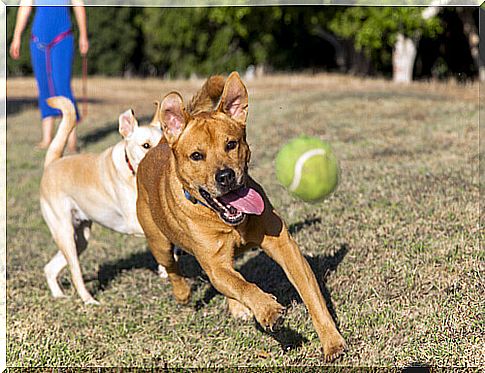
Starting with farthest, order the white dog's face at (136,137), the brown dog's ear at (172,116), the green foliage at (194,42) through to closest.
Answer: the green foliage at (194,42) → the white dog's face at (136,137) → the brown dog's ear at (172,116)

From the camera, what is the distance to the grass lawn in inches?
179

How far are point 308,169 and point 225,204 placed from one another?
83 cm

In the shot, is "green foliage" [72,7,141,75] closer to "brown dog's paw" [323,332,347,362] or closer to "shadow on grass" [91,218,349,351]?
"shadow on grass" [91,218,349,351]

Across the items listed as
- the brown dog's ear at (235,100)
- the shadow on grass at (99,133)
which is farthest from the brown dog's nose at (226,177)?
the shadow on grass at (99,133)

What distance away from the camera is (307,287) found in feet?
13.6

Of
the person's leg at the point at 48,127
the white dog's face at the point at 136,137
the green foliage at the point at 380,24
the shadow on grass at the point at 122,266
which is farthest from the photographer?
the green foliage at the point at 380,24

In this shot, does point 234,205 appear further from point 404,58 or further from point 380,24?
point 404,58

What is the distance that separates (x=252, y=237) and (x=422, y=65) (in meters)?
24.0

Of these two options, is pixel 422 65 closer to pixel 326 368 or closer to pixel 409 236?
pixel 409 236

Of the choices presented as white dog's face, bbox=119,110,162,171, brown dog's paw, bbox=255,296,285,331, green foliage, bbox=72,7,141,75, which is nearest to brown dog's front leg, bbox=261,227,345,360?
brown dog's paw, bbox=255,296,285,331

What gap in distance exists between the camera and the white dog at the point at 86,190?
5.89m

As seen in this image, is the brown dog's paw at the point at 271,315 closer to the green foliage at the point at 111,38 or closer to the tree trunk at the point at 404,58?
the tree trunk at the point at 404,58

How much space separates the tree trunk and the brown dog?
1769cm

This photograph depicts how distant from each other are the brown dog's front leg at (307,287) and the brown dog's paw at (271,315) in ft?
1.33
